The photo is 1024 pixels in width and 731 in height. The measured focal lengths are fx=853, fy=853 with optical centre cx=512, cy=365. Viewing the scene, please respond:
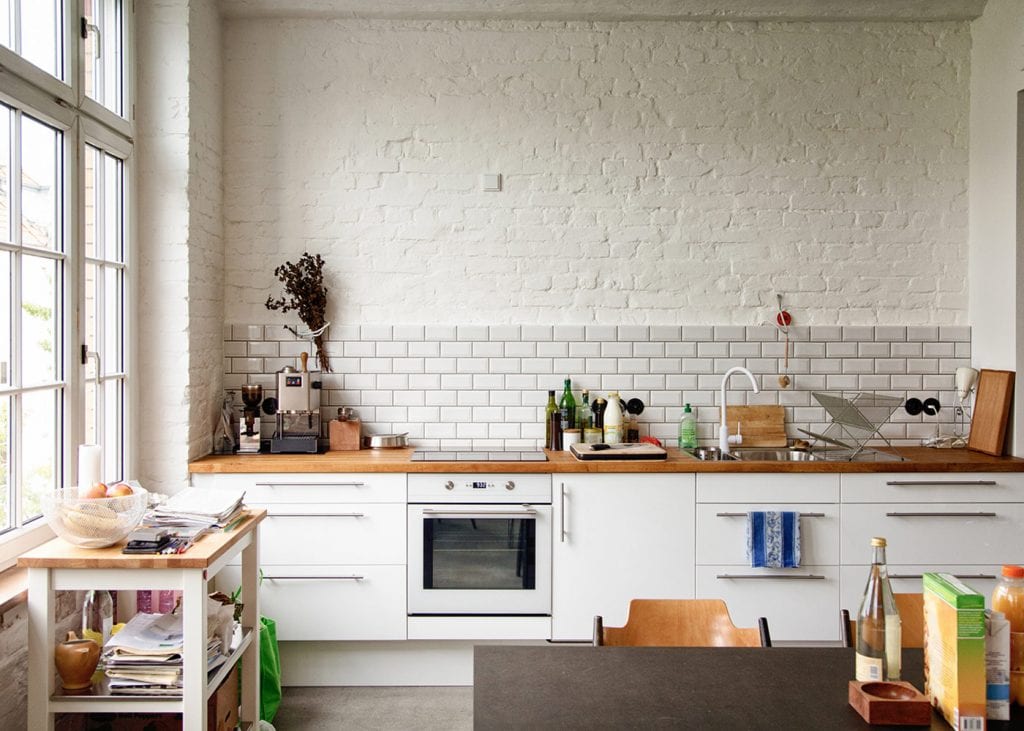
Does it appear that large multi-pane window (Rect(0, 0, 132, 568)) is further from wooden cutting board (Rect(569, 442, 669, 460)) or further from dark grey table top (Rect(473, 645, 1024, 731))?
wooden cutting board (Rect(569, 442, 669, 460))

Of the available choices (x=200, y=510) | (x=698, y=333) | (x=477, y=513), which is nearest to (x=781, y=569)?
(x=698, y=333)

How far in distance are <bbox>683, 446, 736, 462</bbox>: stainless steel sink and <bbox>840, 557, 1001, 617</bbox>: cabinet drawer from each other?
73 cm

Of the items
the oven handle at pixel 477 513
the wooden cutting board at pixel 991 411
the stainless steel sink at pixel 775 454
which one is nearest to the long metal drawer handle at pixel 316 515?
the oven handle at pixel 477 513

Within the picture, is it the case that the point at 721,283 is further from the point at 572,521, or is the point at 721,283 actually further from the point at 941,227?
→ the point at 572,521

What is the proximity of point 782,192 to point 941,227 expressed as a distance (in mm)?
883

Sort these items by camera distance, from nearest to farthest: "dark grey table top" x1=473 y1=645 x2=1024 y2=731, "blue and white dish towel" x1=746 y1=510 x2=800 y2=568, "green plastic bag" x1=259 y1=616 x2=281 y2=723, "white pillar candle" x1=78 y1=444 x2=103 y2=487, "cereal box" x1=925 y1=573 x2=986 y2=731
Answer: "cereal box" x1=925 y1=573 x2=986 y2=731 → "dark grey table top" x1=473 y1=645 x2=1024 y2=731 → "white pillar candle" x1=78 y1=444 x2=103 y2=487 → "green plastic bag" x1=259 y1=616 x2=281 y2=723 → "blue and white dish towel" x1=746 y1=510 x2=800 y2=568

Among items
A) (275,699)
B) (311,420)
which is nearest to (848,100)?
(311,420)

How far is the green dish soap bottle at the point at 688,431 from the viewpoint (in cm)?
448

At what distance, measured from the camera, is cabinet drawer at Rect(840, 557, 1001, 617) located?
3932 millimetres

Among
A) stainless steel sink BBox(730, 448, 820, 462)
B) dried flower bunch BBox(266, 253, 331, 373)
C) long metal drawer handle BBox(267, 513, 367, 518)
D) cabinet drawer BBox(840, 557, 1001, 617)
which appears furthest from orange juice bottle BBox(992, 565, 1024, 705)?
dried flower bunch BBox(266, 253, 331, 373)

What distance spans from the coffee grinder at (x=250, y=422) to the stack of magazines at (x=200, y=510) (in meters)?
1.12

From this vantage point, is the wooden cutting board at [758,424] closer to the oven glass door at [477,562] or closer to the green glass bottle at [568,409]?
the green glass bottle at [568,409]

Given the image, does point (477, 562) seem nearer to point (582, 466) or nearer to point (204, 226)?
point (582, 466)

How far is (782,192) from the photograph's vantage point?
181 inches
